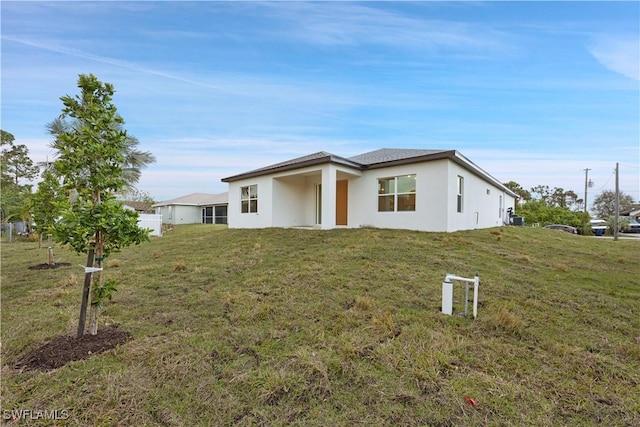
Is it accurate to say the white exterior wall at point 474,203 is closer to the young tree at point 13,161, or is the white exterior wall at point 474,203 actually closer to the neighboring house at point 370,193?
the neighboring house at point 370,193

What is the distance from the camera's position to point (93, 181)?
3158 mm

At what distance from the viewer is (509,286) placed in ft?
17.8

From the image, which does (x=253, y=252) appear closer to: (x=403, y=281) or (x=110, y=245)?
(x=403, y=281)

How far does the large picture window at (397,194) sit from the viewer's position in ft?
36.9

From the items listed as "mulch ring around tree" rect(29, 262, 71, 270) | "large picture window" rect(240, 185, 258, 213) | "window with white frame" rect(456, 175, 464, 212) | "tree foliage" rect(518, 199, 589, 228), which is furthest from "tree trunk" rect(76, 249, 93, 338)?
"tree foliage" rect(518, 199, 589, 228)

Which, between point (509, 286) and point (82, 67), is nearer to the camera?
point (509, 286)

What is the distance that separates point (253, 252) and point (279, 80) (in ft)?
24.5

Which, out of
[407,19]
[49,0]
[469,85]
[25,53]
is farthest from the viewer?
[469,85]

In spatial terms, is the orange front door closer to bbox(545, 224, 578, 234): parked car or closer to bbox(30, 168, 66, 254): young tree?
bbox(30, 168, 66, 254): young tree

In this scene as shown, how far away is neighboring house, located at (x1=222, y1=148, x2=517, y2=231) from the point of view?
10656 millimetres

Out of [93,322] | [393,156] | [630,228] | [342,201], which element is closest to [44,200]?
[93,322]

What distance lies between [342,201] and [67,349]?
11.4 metres

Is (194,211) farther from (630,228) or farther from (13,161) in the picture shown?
(630,228)

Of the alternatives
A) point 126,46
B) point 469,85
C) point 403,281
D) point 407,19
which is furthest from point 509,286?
point 126,46
